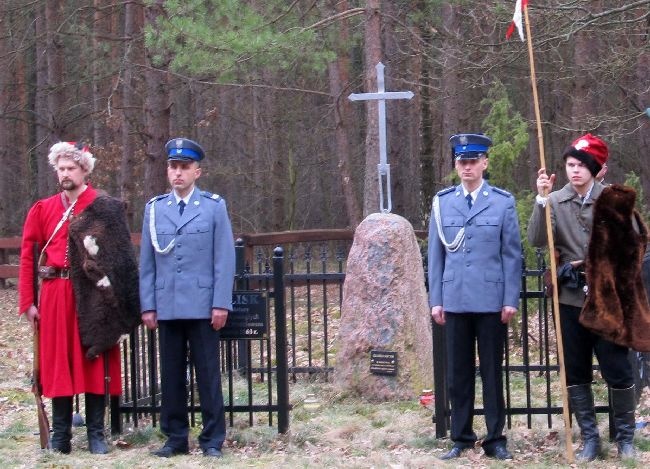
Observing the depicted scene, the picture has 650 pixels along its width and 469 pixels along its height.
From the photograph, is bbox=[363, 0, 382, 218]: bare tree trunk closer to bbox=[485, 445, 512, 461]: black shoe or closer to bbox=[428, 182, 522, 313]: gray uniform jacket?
bbox=[428, 182, 522, 313]: gray uniform jacket

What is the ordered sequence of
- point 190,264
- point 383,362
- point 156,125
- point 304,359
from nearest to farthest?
point 190,264, point 383,362, point 304,359, point 156,125

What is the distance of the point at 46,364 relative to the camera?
19.7 feet

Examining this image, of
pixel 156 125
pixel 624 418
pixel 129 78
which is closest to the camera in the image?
pixel 624 418

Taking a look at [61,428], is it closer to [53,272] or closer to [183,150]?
[53,272]

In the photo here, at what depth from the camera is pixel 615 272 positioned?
5.50m

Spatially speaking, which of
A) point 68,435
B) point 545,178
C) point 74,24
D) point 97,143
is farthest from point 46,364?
point 97,143

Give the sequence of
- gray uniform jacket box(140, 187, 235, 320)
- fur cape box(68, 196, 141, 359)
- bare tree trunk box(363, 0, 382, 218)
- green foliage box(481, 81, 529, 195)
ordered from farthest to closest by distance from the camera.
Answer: bare tree trunk box(363, 0, 382, 218) → green foliage box(481, 81, 529, 195) → fur cape box(68, 196, 141, 359) → gray uniform jacket box(140, 187, 235, 320)

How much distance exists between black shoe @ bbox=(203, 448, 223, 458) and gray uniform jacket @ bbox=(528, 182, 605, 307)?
222 centimetres

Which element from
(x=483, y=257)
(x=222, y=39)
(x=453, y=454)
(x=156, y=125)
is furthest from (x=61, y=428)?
(x=156, y=125)

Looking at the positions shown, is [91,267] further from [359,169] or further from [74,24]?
[359,169]

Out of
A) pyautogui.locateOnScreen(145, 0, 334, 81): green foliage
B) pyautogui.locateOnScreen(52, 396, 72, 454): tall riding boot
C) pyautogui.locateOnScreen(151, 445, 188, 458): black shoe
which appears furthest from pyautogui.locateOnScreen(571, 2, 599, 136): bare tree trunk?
pyautogui.locateOnScreen(52, 396, 72, 454): tall riding boot

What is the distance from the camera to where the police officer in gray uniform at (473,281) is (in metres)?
5.60

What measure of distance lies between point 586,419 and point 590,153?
152cm

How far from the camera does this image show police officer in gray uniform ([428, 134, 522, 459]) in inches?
221
